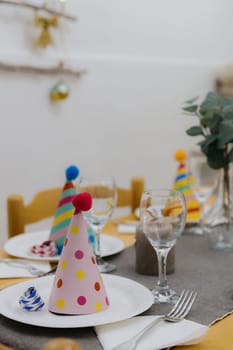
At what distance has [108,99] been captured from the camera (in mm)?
2572

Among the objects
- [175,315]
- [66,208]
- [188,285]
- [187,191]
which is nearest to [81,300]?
[175,315]

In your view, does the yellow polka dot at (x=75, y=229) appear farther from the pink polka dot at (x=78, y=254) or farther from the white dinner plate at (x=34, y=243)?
the white dinner plate at (x=34, y=243)

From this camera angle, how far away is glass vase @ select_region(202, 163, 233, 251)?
121cm

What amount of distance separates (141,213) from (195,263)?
244 millimetres

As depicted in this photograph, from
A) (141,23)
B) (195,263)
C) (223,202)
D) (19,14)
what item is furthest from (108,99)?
(195,263)

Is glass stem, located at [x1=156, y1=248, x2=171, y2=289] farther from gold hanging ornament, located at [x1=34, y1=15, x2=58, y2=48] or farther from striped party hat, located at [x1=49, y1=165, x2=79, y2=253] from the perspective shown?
gold hanging ornament, located at [x1=34, y1=15, x2=58, y2=48]

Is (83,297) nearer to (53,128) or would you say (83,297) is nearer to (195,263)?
(195,263)

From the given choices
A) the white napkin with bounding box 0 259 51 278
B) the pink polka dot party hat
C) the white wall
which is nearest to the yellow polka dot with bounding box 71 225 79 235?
the pink polka dot party hat

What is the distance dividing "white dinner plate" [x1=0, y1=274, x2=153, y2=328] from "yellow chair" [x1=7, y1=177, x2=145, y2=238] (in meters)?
0.53

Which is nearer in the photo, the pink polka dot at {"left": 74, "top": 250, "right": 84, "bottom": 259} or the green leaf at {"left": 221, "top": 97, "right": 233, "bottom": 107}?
the pink polka dot at {"left": 74, "top": 250, "right": 84, "bottom": 259}

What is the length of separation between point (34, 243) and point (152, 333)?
54 centimetres

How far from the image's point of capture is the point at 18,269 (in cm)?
103

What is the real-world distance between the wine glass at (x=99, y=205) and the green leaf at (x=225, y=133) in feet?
0.81

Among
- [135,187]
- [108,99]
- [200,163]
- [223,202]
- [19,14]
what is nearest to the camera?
[223,202]
